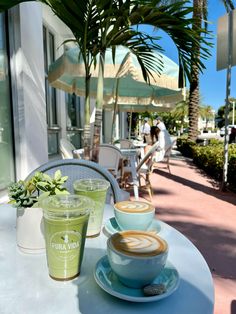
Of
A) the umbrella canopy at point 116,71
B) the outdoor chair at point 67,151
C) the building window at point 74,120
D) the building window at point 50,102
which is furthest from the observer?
the building window at point 74,120

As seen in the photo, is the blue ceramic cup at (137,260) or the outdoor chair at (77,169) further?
the outdoor chair at (77,169)

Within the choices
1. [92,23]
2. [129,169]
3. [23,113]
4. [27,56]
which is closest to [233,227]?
[129,169]

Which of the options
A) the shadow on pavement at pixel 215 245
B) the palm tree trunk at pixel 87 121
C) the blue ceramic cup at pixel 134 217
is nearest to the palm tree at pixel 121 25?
the palm tree trunk at pixel 87 121

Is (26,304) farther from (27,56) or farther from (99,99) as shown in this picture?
(27,56)

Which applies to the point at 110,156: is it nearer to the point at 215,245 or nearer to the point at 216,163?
the point at 215,245

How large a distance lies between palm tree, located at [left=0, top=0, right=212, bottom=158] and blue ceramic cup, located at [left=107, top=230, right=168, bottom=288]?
6.61ft

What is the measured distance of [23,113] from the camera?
329 centimetres

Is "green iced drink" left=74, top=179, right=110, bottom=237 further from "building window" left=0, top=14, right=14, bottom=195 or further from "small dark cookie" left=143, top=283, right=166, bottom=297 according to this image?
"building window" left=0, top=14, right=14, bottom=195

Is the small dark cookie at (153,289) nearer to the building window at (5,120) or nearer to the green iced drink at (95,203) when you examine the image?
the green iced drink at (95,203)

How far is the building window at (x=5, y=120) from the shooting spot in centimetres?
307

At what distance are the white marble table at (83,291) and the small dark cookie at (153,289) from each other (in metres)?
0.02

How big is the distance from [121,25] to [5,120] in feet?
5.85

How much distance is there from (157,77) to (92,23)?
1.31 m

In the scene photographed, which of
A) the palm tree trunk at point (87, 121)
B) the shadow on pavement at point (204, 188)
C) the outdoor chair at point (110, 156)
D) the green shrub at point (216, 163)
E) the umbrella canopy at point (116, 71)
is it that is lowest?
the shadow on pavement at point (204, 188)
